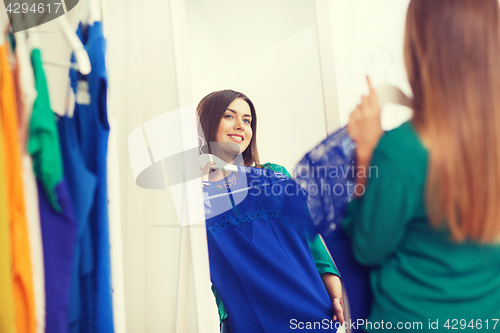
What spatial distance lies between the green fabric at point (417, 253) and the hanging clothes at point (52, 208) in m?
0.61

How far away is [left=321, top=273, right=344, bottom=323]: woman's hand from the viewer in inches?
36.6

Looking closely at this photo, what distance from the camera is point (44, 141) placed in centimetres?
70

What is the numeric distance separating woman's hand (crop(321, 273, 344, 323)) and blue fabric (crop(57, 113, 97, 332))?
591 mm

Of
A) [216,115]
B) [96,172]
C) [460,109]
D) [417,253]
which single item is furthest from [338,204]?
[96,172]

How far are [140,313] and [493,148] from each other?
90 cm

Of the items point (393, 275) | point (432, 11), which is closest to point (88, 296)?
point (393, 275)

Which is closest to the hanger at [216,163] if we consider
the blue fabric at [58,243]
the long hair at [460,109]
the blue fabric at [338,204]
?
the blue fabric at [338,204]

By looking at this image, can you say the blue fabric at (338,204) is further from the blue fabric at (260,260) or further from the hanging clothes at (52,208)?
the hanging clothes at (52,208)

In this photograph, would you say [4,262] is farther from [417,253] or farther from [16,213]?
[417,253]

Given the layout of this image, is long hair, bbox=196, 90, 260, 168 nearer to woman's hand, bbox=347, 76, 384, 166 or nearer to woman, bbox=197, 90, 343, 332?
woman, bbox=197, 90, 343, 332

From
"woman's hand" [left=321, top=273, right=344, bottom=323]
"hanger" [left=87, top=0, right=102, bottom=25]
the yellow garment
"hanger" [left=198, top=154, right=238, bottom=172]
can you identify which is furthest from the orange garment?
"woman's hand" [left=321, top=273, right=344, bottom=323]

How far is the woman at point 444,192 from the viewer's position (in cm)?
64

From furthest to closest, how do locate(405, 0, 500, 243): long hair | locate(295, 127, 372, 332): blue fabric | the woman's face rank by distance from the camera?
the woman's face < locate(295, 127, 372, 332): blue fabric < locate(405, 0, 500, 243): long hair

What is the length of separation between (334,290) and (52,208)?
72 centimetres
